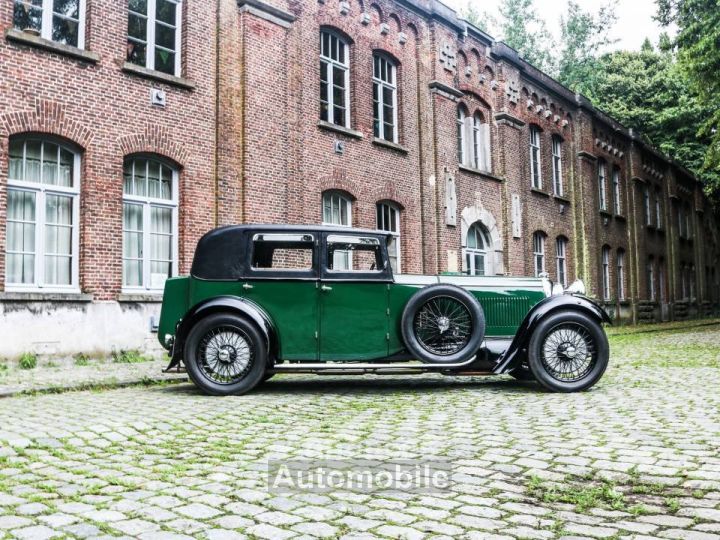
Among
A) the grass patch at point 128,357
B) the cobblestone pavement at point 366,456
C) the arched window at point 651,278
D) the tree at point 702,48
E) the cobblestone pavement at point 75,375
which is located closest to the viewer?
the cobblestone pavement at point 366,456

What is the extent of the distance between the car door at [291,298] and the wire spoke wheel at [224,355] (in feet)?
1.26

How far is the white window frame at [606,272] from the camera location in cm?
2588

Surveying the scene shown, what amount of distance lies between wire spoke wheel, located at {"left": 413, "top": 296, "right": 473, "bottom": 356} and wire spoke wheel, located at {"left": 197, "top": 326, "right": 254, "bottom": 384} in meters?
1.86

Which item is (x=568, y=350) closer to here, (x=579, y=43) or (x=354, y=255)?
(x=354, y=255)

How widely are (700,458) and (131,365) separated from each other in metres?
8.38

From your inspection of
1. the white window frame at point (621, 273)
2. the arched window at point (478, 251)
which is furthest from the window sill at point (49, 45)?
the white window frame at point (621, 273)

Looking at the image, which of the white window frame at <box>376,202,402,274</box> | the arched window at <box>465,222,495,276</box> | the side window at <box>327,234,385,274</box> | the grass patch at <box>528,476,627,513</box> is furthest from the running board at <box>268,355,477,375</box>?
the arched window at <box>465,222,495,276</box>

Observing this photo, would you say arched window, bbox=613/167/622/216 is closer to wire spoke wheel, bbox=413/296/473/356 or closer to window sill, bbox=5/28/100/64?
window sill, bbox=5/28/100/64

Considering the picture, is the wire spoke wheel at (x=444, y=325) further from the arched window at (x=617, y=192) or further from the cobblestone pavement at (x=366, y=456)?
the arched window at (x=617, y=192)

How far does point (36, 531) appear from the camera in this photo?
3.01m

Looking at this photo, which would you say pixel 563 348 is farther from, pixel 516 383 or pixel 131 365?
pixel 131 365

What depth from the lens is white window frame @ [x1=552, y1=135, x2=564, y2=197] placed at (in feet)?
78.2

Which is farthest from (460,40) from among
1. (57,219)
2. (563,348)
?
(563,348)

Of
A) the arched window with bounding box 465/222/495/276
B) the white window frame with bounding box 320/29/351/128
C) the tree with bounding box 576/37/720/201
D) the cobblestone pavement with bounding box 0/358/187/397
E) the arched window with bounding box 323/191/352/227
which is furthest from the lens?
the tree with bounding box 576/37/720/201
